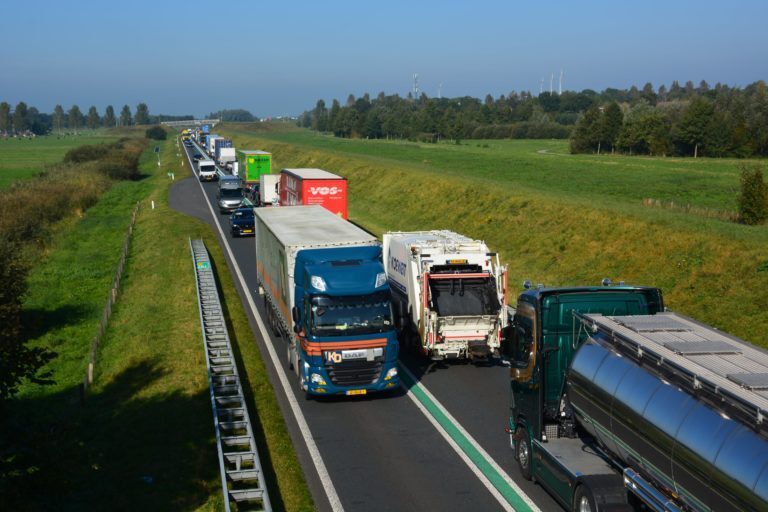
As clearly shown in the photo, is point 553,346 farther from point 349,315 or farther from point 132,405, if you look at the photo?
point 132,405

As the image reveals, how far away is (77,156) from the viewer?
11225cm

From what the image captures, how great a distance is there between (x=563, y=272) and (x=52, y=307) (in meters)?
21.8

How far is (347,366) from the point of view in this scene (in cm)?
1714

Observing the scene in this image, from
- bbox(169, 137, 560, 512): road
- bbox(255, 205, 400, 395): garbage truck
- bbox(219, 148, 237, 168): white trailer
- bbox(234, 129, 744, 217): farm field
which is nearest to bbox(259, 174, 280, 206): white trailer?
bbox(234, 129, 744, 217): farm field

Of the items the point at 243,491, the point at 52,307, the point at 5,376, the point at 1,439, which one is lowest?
the point at 52,307

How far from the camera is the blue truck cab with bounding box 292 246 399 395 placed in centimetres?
1708

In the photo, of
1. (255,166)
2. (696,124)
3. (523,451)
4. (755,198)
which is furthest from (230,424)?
(696,124)

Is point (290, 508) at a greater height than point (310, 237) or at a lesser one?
lesser

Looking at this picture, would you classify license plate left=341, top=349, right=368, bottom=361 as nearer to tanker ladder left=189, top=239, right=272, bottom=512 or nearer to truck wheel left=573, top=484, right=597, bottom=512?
tanker ladder left=189, top=239, right=272, bottom=512

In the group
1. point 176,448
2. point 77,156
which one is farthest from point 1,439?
point 77,156

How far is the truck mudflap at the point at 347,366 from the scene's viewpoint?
17.0m

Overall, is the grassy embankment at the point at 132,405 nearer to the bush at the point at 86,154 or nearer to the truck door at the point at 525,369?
the truck door at the point at 525,369

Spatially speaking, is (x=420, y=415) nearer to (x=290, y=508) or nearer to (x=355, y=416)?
(x=355, y=416)

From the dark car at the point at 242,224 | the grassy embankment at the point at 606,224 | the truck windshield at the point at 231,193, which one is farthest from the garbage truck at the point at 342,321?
the truck windshield at the point at 231,193
